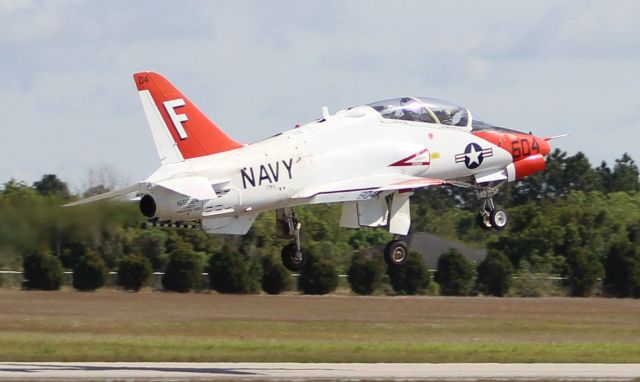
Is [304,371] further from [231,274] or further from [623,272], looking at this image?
[623,272]

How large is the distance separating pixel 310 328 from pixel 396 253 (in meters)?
18.9

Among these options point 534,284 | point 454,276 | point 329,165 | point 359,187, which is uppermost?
point 329,165

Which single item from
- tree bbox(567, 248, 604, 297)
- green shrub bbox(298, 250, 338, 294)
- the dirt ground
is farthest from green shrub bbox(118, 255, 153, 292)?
tree bbox(567, 248, 604, 297)

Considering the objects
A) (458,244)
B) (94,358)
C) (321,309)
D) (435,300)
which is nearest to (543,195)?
(458,244)

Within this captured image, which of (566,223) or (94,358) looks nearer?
(94,358)

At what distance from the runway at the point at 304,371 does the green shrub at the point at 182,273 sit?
3424 cm

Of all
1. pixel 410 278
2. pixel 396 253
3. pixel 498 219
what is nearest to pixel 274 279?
pixel 410 278

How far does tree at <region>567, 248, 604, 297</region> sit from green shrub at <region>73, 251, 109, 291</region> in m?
26.7

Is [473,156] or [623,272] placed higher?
[473,156]

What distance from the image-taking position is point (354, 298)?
71250mm

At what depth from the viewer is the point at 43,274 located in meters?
67.4

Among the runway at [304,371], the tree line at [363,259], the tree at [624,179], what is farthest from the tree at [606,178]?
the runway at [304,371]

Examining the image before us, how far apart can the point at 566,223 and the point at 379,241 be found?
1208 cm

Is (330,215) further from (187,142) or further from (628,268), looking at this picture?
(187,142)
